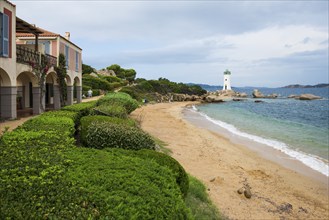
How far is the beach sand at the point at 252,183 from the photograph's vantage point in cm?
988

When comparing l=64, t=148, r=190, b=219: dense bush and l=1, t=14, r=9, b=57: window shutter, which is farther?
l=1, t=14, r=9, b=57: window shutter

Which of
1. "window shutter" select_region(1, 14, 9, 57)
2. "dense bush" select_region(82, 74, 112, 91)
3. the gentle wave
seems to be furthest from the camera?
"dense bush" select_region(82, 74, 112, 91)

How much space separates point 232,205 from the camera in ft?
32.4

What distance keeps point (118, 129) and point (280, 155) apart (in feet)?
41.5

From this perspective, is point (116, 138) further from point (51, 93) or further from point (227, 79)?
point (227, 79)

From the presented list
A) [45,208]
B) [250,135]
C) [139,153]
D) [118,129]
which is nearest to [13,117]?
[118,129]

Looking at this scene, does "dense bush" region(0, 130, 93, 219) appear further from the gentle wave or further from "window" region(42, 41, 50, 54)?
"window" region(42, 41, 50, 54)

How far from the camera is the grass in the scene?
7.74 meters

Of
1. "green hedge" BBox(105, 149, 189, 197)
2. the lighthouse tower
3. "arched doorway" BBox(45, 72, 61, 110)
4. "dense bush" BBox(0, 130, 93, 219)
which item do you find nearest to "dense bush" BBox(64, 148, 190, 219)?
"dense bush" BBox(0, 130, 93, 219)

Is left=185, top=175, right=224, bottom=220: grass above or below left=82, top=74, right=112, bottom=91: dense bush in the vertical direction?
below

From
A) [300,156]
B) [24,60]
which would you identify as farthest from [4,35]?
[300,156]

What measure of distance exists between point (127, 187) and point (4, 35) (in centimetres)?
1438

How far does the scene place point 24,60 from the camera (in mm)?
18281

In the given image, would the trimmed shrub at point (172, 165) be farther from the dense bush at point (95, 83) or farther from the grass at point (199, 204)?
the dense bush at point (95, 83)
